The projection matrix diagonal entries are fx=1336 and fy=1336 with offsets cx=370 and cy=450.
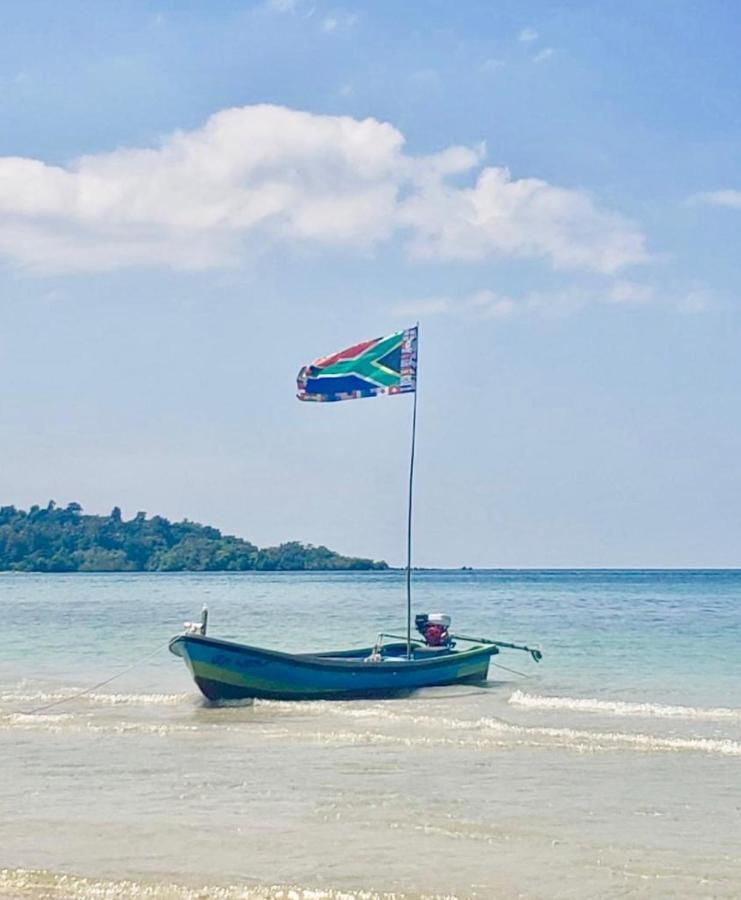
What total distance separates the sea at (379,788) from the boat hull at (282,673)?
0.41 metres

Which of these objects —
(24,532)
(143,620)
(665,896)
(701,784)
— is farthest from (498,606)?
(24,532)

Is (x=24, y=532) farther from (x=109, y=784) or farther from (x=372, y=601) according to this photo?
(x=109, y=784)

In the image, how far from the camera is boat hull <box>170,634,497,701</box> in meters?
23.3

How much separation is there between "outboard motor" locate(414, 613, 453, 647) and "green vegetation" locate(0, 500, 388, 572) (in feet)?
490

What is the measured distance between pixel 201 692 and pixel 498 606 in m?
51.7

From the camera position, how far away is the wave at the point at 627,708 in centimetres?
2227

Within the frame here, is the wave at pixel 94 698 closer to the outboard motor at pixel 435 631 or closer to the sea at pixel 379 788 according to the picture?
the sea at pixel 379 788

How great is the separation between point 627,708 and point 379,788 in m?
9.22

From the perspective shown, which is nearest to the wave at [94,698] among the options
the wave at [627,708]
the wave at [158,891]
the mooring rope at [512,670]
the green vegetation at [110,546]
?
the wave at [627,708]

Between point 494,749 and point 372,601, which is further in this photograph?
point 372,601

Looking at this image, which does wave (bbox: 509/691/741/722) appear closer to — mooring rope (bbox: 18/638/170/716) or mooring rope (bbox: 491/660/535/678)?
mooring rope (bbox: 491/660/535/678)

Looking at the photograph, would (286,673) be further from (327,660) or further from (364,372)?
(364,372)

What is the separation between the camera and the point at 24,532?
176375mm

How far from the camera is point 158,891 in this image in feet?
35.1
